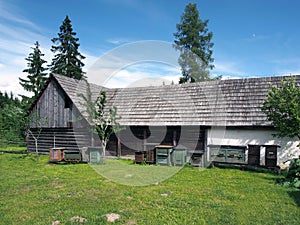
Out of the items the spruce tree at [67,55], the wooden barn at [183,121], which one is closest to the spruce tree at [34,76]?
the spruce tree at [67,55]

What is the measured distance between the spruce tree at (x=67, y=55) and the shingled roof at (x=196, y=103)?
697 inches

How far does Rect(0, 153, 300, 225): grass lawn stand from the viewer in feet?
18.3

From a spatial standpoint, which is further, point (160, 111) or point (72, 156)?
point (160, 111)

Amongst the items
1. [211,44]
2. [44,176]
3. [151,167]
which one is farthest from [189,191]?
[211,44]

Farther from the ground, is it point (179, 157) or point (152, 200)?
point (179, 157)

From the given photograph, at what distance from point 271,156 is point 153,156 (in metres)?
5.58

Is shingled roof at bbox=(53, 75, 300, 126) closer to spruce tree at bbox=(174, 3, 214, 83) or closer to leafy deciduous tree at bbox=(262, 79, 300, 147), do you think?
leafy deciduous tree at bbox=(262, 79, 300, 147)

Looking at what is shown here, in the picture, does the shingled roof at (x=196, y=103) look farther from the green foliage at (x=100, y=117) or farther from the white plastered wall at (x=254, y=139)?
the green foliage at (x=100, y=117)

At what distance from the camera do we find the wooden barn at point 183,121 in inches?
468

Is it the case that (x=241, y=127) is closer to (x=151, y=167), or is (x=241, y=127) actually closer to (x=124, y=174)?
(x=151, y=167)

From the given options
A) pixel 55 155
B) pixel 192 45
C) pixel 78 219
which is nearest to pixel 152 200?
pixel 78 219

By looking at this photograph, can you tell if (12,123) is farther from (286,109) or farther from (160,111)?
(286,109)

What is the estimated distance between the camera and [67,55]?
115 feet

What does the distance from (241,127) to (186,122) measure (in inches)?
115
